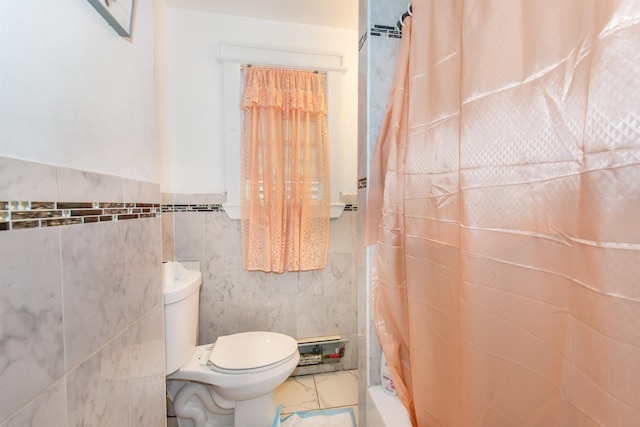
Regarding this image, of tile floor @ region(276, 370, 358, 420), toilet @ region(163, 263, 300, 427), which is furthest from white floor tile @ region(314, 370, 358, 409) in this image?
toilet @ region(163, 263, 300, 427)

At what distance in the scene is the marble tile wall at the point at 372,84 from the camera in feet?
3.26

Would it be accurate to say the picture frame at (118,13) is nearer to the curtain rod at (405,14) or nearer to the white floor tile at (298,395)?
the curtain rod at (405,14)

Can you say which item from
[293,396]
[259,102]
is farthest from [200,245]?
[293,396]

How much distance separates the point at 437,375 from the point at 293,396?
1233 millimetres

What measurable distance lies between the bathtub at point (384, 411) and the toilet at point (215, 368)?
17.3 inches

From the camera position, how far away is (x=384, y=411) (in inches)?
36.0

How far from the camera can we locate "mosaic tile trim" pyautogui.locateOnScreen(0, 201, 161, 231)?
1.36 ft

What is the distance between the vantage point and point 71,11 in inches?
21.6

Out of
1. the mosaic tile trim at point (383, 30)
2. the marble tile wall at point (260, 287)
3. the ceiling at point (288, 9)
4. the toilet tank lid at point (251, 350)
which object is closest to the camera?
the mosaic tile trim at point (383, 30)

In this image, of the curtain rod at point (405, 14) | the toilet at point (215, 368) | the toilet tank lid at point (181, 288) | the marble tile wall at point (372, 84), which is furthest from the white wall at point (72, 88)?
the curtain rod at point (405, 14)

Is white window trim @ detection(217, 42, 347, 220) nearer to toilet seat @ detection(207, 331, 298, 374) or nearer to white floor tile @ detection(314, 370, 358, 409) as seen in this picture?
toilet seat @ detection(207, 331, 298, 374)

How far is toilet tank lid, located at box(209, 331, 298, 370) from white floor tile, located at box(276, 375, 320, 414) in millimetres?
480

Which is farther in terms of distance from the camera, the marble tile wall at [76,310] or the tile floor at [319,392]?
the tile floor at [319,392]

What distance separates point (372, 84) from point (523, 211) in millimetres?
741
